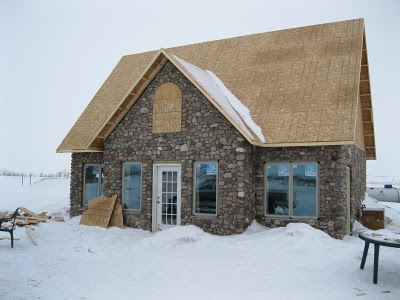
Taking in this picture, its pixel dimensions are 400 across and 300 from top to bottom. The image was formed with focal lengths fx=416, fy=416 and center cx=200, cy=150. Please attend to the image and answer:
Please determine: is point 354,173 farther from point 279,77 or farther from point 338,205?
point 279,77

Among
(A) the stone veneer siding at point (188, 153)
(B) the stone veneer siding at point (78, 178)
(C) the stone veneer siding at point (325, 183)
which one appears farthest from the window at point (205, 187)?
(B) the stone veneer siding at point (78, 178)

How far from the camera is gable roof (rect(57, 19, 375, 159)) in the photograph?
39.4ft

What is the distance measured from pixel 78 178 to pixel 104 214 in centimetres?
308

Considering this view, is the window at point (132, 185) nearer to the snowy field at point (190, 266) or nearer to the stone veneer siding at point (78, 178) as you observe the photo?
the snowy field at point (190, 266)

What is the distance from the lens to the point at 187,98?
1277 centimetres

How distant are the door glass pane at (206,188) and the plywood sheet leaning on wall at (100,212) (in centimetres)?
310

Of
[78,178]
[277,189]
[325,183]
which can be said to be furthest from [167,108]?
[78,178]

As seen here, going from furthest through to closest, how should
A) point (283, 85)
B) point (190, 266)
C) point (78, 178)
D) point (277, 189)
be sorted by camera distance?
point (78, 178), point (283, 85), point (277, 189), point (190, 266)

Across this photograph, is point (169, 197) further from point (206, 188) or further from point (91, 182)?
point (91, 182)

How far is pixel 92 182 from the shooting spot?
16047mm

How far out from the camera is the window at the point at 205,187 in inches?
485

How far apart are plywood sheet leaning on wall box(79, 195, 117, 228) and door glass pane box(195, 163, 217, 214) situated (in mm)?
3099

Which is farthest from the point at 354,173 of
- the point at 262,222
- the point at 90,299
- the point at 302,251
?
the point at 90,299

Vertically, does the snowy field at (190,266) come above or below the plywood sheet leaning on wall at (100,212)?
below
